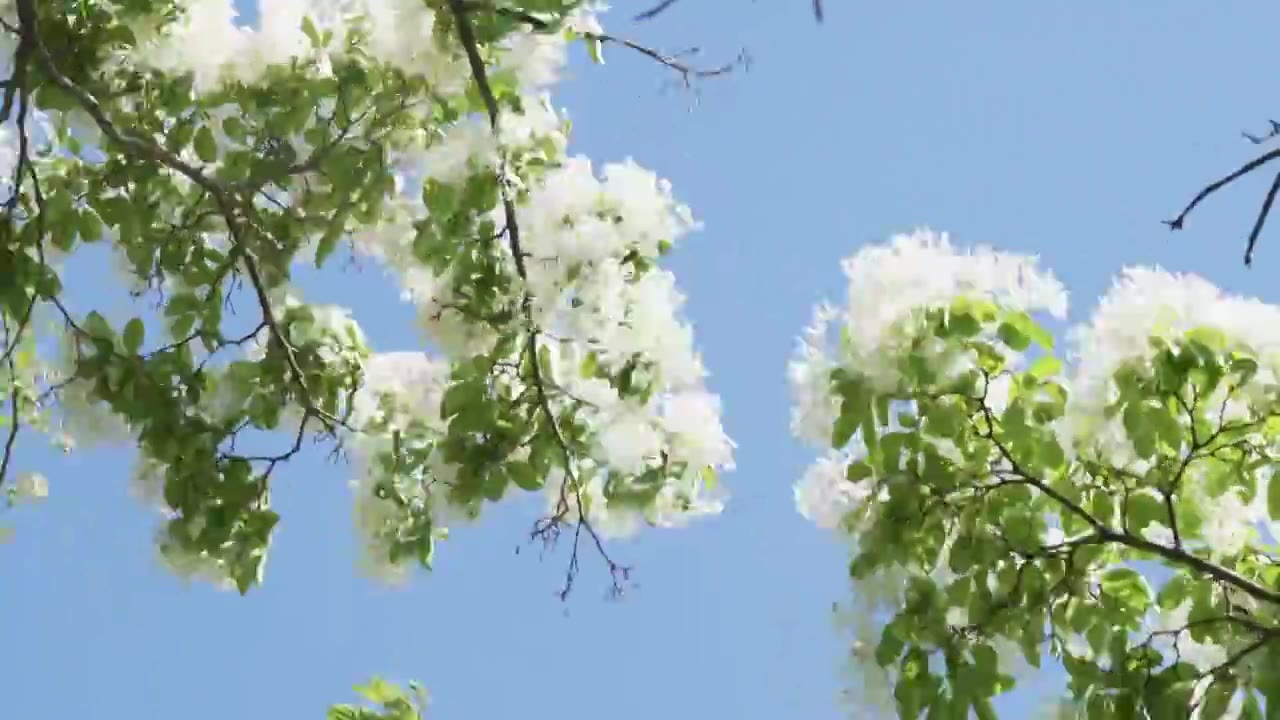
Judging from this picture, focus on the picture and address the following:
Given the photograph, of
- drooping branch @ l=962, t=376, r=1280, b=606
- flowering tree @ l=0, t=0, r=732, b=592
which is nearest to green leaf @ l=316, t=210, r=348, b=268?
flowering tree @ l=0, t=0, r=732, b=592

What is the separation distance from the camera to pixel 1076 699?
1.98 meters

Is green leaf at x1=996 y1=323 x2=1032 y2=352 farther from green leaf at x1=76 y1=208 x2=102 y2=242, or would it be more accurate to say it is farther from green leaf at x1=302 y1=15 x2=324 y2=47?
green leaf at x1=76 y1=208 x2=102 y2=242

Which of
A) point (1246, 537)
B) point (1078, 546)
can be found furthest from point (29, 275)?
point (1246, 537)

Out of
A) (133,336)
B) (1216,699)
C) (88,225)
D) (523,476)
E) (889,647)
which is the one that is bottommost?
(1216,699)

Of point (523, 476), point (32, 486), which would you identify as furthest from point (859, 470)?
point (32, 486)

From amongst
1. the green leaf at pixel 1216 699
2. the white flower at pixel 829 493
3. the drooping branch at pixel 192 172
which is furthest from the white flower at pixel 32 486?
the green leaf at pixel 1216 699

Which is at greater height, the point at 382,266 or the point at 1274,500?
the point at 382,266

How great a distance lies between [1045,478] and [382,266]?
1244 millimetres

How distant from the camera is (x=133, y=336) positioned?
2539 millimetres

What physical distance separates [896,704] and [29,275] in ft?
5.02

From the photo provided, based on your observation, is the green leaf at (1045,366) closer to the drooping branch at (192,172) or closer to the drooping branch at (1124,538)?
the drooping branch at (1124,538)

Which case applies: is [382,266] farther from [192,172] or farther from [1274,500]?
[1274,500]

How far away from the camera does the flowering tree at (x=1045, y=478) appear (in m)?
1.88

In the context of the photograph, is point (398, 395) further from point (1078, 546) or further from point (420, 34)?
point (1078, 546)
